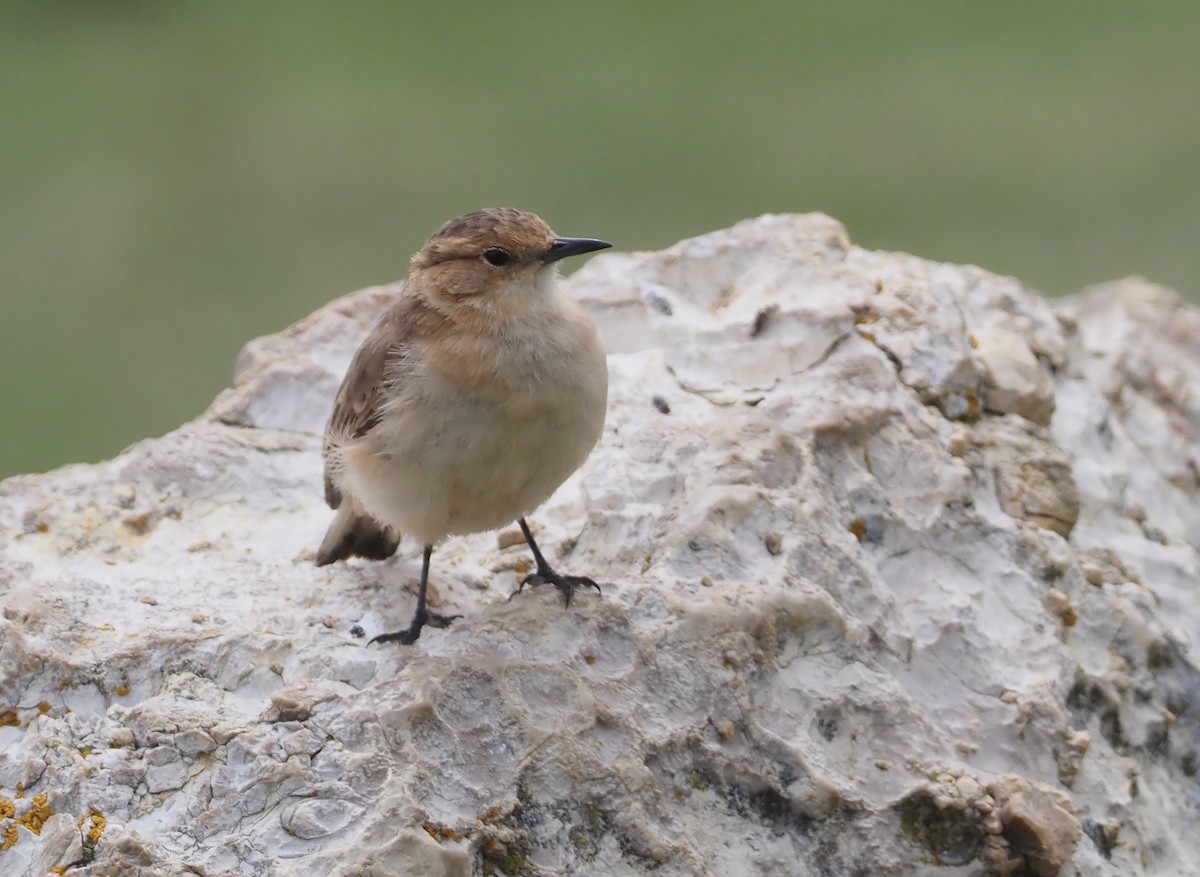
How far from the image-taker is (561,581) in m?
4.45

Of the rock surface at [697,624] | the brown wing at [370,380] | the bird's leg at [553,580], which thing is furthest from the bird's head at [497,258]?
the bird's leg at [553,580]

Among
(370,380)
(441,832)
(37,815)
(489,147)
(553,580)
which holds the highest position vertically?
(489,147)

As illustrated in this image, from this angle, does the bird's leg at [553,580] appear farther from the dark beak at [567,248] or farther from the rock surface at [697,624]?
the dark beak at [567,248]

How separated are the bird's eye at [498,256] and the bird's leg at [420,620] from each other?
0.85 m

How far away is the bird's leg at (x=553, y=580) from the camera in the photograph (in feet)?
14.3

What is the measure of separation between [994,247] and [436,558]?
6890mm

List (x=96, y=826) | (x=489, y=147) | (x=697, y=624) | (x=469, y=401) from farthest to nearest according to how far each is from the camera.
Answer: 1. (x=489, y=147)
2. (x=469, y=401)
3. (x=697, y=624)
4. (x=96, y=826)

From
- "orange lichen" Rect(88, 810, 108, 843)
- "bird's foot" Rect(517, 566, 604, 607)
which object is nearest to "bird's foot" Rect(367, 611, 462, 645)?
"bird's foot" Rect(517, 566, 604, 607)

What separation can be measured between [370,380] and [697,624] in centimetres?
130

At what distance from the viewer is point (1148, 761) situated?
15.3 feet

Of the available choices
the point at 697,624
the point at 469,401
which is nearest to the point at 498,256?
the point at 469,401

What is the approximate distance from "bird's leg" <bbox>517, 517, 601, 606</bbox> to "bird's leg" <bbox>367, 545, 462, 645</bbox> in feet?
0.75

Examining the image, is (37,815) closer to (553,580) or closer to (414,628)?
(414,628)

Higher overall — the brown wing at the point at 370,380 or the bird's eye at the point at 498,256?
the bird's eye at the point at 498,256
